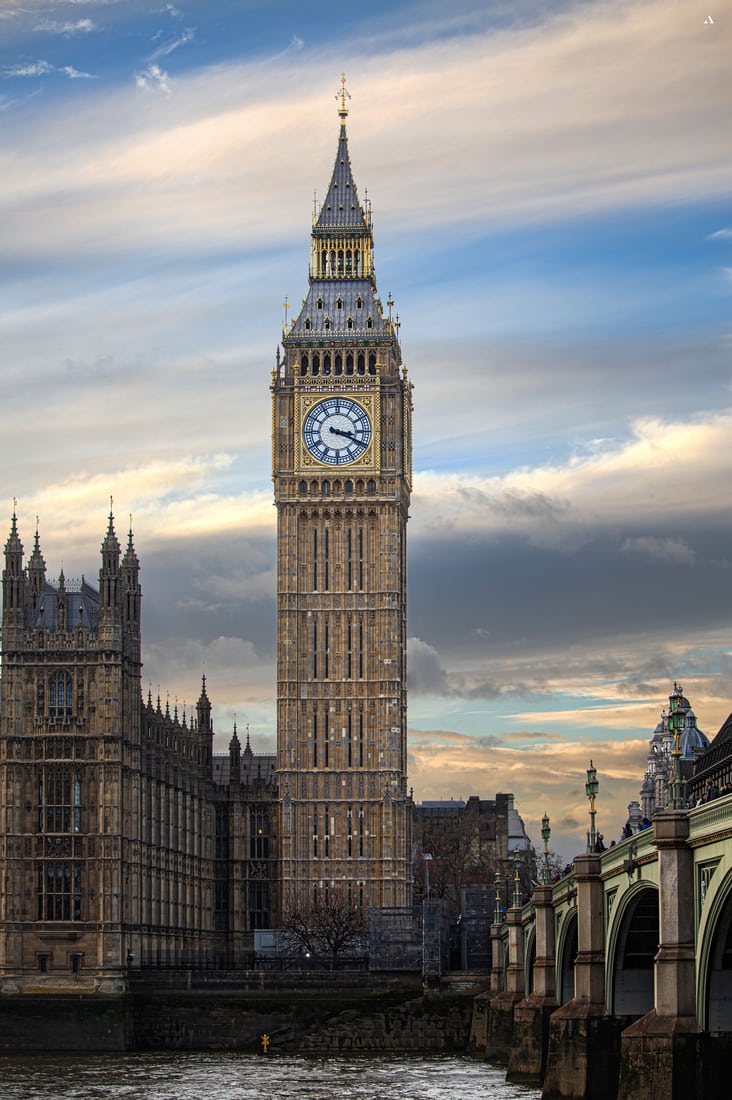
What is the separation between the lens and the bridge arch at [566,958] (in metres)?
78.4

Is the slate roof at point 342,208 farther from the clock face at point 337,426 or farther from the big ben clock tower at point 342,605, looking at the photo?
the clock face at point 337,426

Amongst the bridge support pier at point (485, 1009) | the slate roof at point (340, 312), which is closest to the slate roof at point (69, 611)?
the bridge support pier at point (485, 1009)

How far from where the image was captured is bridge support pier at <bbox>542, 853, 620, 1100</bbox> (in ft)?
204

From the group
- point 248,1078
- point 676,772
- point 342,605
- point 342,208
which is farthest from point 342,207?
point 676,772

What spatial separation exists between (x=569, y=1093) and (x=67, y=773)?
53138 millimetres

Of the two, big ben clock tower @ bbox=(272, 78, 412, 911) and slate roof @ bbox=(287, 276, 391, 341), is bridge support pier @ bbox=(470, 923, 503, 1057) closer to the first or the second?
big ben clock tower @ bbox=(272, 78, 412, 911)

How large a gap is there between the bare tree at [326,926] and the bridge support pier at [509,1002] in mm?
34147

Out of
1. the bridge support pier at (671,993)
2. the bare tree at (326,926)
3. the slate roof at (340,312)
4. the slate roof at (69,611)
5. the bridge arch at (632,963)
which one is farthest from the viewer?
the slate roof at (340,312)

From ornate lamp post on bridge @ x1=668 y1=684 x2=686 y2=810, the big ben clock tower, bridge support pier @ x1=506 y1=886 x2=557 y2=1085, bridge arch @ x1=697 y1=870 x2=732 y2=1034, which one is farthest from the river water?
the big ben clock tower

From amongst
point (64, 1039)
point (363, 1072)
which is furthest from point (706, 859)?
point (64, 1039)

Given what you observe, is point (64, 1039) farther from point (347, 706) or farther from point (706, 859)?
point (706, 859)

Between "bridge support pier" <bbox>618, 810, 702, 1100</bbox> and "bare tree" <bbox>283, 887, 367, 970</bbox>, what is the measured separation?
3315 inches

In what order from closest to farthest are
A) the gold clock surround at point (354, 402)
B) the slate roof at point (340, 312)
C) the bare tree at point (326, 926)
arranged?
the bare tree at point (326, 926), the gold clock surround at point (354, 402), the slate roof at point (340, 312)

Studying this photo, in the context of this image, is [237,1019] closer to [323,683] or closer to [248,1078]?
[248,1078]
